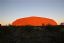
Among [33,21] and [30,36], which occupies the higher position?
[33,21]

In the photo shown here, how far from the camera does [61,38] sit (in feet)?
7.22

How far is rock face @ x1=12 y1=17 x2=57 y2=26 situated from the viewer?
2469 mm

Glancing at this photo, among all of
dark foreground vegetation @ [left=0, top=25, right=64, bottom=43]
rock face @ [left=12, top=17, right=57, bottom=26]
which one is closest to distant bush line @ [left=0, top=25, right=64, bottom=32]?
dark foreground vegetation @ [left=0, top=25, right=64, bottom=43]

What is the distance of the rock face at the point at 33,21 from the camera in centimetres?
247

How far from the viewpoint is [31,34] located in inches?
87.9

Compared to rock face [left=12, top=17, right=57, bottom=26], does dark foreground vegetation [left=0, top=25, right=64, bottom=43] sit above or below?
below

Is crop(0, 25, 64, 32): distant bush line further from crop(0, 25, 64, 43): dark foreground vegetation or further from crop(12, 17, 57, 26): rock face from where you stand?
crop(12, 17, 57, 26): rock face

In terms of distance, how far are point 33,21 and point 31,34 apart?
0.36 m

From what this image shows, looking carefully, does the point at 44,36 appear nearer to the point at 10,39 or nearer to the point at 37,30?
the point at 37,30

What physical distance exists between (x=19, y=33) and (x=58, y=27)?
0.62m

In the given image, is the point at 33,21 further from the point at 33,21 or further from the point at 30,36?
the point at 30,36

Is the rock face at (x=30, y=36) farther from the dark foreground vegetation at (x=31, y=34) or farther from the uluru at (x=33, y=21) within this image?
the uluru at (x=33, y=21)

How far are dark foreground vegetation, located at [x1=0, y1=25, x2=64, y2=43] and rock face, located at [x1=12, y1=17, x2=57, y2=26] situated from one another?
17 cm

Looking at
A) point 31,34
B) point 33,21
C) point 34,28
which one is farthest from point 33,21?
point 31,34
